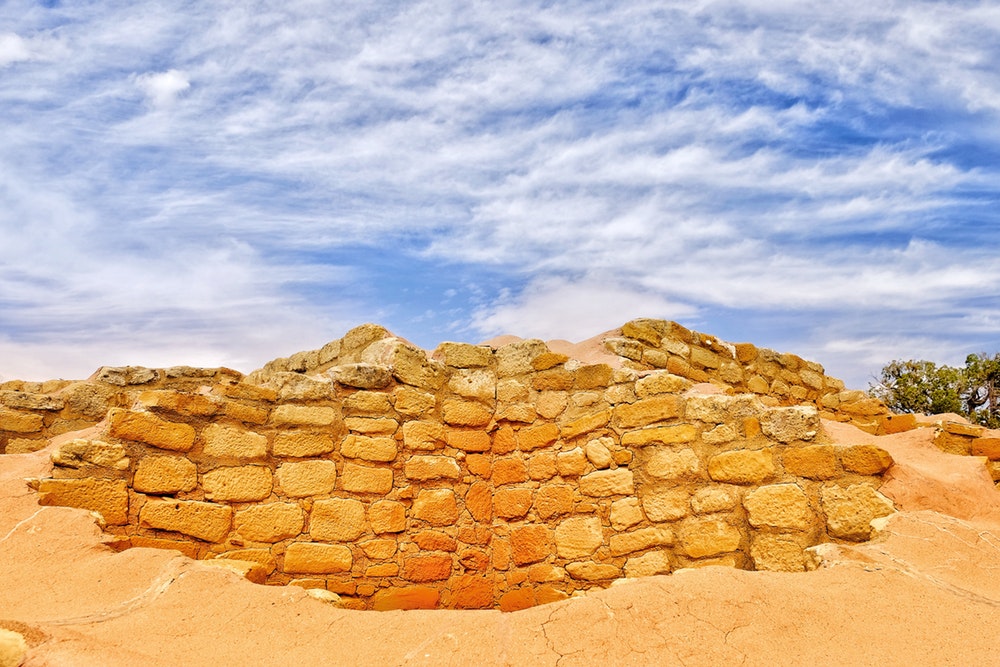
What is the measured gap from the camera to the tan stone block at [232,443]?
4207 mm

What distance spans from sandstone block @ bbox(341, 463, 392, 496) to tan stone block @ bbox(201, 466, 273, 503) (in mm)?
510

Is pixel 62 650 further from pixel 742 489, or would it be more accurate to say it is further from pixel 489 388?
pixel 742 489

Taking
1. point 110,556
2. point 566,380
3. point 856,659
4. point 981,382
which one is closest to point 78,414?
point 110,556

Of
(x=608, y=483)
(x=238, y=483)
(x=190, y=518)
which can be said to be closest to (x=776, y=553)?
(x=608, y=483)

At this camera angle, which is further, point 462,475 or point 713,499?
point 462,475

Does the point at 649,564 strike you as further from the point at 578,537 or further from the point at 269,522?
the point at 269,522

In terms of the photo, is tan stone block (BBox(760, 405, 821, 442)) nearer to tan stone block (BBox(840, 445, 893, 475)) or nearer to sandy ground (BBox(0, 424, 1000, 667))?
tan stone block (BBox(840, 445, 893, 475))

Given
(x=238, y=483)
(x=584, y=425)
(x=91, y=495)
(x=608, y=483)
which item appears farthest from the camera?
(x=584, y=425)

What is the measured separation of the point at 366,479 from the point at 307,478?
40cm

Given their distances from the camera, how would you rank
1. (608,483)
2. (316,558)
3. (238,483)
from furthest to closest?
(608,483) < (316,558) < (238,483)

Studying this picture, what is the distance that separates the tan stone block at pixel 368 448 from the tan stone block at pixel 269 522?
50cm

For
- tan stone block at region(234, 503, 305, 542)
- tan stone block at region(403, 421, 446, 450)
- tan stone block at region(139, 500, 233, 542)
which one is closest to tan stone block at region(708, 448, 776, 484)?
tan stone block at region(403, 421, 446, 450)

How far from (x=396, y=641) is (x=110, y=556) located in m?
1.60

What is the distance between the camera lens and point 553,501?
16.1ft
